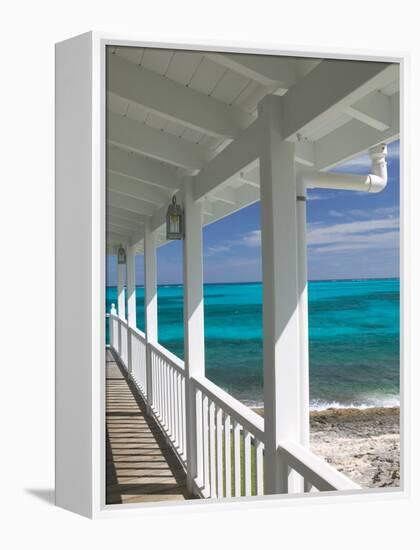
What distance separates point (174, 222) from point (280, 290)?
1.34 m

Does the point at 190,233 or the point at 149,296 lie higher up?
the point at 190,233

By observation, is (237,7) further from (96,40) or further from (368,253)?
(368,253)

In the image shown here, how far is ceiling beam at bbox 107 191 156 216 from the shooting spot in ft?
14.3

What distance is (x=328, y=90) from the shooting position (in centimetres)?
206

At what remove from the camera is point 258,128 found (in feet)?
8.21

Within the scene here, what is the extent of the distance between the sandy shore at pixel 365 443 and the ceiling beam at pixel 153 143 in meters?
3.31

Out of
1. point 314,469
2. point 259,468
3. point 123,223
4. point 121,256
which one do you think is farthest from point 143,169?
point 314,469

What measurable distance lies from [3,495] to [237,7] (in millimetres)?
1995

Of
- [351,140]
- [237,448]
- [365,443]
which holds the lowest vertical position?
[365,443]

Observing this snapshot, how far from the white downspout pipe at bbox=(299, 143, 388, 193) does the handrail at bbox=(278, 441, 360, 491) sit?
115 centimetres

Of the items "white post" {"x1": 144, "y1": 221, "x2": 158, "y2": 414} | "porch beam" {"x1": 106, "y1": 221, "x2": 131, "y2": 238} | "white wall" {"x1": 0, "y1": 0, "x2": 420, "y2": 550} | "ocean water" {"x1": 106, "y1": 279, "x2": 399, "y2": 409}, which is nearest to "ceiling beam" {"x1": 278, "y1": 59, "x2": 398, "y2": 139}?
"white wall" {"x1": 0, "y1": 0, "x2": 420, "y2": 550}

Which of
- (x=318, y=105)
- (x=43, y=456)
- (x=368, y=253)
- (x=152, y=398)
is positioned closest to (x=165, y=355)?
(x=152, y=398)

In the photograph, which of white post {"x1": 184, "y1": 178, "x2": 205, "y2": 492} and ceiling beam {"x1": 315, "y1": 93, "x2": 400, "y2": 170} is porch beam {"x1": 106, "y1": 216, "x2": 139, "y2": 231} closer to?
white post {"x1": 184, "y1": 178, "x2": 205, "y2": 492}

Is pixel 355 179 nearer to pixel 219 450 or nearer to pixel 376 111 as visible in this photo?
pixel 376 111
